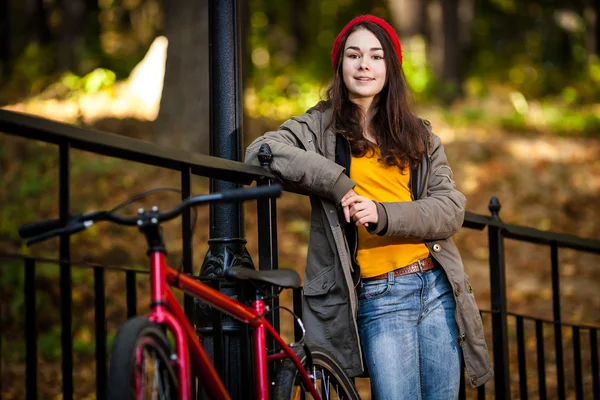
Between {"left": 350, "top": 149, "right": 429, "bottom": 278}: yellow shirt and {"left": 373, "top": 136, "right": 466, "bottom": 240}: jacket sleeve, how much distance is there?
0.23 ft

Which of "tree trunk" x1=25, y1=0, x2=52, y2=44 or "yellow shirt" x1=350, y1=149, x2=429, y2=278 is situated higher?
"tree trunk" x1=25, y1=0, x2=52, y2=44

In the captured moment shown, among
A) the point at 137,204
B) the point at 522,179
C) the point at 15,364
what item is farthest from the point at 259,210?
the point at 522,179

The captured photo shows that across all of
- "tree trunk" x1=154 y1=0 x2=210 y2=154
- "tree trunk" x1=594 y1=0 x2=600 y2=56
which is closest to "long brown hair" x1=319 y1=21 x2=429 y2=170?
"tree trunk" x1=154 y1=0 x2=210 y2=154

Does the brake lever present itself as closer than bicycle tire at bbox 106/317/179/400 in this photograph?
No

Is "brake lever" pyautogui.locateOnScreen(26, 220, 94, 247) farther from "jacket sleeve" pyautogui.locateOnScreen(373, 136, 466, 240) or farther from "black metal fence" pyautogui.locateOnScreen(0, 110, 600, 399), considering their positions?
"jacket sleeve" pyautogui.locateOnScreen(373, 136, 466, 240)

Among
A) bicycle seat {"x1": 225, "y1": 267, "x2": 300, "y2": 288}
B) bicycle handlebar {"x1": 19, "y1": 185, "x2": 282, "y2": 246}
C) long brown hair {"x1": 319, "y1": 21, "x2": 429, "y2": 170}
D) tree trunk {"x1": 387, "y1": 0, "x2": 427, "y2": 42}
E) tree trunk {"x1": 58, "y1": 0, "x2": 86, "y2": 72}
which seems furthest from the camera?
tree trunk {"x1": 387, "y1": 0, "x2": 427, "y2": 42}

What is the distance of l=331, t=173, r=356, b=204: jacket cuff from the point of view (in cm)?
314

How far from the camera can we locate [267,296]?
2875 millimetres

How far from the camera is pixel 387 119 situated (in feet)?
11.4

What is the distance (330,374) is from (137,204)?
649 centimetres

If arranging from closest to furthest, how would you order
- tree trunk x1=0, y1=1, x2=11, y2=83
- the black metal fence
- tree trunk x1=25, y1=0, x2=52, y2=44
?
the black metal fence, tree trunk x1=0, y1=1, x2=11, y2=83, tree trunk x1=25, y1=0, x2=52, y2=44

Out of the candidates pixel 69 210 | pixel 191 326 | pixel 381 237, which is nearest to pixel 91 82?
pixel 381 237

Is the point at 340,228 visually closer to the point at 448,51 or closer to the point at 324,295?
the point at 324,295

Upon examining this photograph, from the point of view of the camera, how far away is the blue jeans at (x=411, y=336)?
3.28 metres
